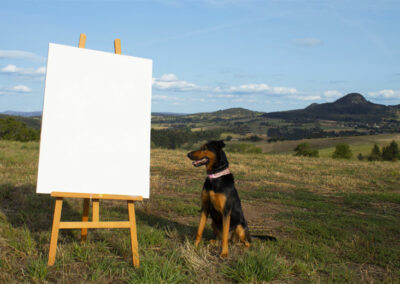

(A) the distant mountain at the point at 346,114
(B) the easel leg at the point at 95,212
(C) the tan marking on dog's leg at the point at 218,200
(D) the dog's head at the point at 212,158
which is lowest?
(B) the easel leg at the point at 95,212

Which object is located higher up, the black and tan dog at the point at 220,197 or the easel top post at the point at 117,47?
the easel top post at the point at 117,47

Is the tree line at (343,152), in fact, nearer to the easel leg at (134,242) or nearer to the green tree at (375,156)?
the green tree at (375,156)

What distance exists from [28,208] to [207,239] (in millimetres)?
3900

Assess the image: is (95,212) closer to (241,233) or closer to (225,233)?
(225,233)

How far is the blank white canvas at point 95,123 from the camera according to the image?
4812 millimetres

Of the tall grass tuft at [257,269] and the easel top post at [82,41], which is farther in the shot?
the easel top post at [82,41]

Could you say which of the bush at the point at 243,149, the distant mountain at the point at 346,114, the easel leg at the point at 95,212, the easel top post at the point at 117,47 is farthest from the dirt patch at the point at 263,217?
the distant mountain at the point at 346,114

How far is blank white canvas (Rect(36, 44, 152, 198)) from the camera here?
4812 mm

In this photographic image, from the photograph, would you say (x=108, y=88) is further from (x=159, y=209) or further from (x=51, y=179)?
(x=159, y=209)

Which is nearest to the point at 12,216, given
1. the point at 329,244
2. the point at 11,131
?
the point at 329,244

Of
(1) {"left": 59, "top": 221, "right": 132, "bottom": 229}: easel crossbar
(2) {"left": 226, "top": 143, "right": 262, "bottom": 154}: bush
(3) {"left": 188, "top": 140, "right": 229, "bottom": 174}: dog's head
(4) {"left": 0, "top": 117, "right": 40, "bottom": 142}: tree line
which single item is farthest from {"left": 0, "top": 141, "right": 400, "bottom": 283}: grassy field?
(4) {"left": 0, "top": 117, "right": 40, "bottom": 142}: tree line

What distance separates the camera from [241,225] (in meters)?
5.57

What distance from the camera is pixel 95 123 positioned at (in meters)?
5.02

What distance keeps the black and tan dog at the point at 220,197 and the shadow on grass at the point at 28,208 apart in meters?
2.79
